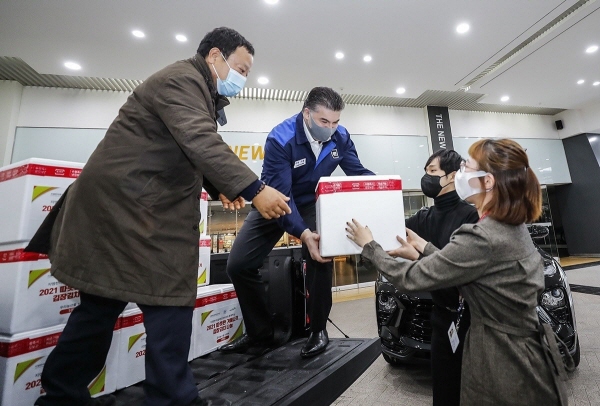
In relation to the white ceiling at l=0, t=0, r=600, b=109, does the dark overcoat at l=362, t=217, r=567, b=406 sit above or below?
below

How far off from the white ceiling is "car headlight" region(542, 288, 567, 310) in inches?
146

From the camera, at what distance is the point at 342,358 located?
4.29 ft

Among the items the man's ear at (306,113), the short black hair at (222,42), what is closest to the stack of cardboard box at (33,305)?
the short black hair at (222,42)

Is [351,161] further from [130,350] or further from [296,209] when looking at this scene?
[130,350]

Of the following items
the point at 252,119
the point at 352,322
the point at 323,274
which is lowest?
the point at 352,322

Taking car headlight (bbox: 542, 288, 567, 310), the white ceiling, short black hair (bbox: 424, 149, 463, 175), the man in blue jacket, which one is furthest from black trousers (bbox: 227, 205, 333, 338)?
the white ceiling

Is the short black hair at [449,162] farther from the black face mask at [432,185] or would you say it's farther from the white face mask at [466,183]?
the white face mask at [466,183]

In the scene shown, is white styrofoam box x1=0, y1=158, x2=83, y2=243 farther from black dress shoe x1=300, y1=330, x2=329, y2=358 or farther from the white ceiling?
the white ceiling

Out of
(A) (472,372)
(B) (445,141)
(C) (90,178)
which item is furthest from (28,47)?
(B) (445,141)

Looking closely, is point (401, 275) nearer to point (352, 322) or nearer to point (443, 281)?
point (443, 281)

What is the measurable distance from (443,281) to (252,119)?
19.7ft

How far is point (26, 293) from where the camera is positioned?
43.1 inches

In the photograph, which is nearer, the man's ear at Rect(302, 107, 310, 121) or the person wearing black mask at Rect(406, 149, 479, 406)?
the person wearing black mask at Rect(406, 149, 479, 406)

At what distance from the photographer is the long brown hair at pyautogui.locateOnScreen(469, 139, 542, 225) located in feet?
2.89
